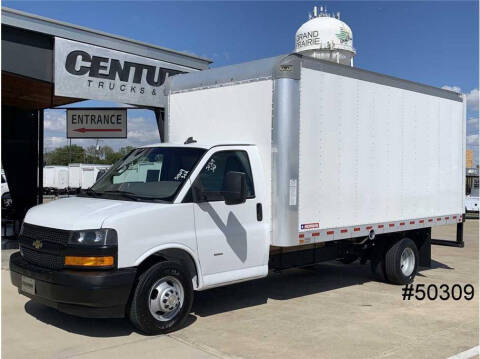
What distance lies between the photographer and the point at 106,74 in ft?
36.6

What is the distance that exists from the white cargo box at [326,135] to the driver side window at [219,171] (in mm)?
256

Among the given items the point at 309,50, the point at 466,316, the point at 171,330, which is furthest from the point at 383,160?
the point at 309,50

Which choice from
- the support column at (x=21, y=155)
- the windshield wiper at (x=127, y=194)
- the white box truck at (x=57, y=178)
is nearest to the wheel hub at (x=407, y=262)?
the windshield wiper at (x=127, y=194)


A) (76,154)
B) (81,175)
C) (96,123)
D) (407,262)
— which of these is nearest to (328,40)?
(96,123)

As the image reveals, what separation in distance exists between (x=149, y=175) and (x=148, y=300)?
1607 millimetres

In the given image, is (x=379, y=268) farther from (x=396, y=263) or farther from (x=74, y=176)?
(x=74, y=176)

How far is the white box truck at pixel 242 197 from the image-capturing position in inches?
221

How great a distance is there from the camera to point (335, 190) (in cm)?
747

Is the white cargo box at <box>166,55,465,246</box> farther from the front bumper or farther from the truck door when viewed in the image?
the front bumper

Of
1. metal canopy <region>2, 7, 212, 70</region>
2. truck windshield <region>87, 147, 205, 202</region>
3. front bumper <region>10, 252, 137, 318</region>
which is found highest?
metal canopy <region>2, 7, 212, 70</region>

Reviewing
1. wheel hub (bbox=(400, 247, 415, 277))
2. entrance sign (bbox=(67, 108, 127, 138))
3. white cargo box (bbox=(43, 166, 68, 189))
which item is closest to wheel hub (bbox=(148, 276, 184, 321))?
wheel hub (bbox=(400, 247, 415, 277))

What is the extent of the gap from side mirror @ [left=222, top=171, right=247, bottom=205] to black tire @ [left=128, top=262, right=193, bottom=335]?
100 centimetres

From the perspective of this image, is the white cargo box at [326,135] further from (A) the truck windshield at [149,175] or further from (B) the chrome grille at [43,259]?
Result: (B) the chrome grille at [43,259]

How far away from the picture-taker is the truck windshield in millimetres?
6211
